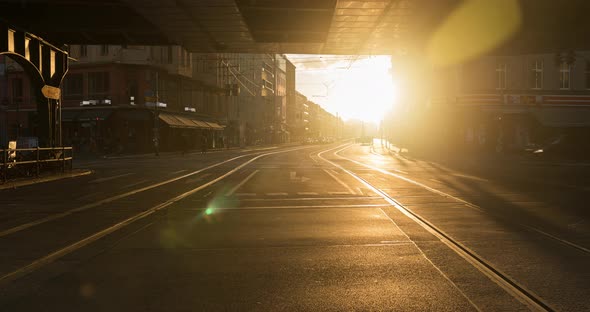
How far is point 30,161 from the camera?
1795 cm

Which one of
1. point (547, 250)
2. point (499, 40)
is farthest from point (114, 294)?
point (499, 40)

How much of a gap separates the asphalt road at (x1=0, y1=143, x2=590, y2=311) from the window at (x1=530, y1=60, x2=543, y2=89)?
37.5 meters

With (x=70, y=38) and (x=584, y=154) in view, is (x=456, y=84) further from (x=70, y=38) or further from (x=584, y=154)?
(x=70, y=38)

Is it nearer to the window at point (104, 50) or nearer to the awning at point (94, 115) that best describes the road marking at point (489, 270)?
the awning at point (94, 115)

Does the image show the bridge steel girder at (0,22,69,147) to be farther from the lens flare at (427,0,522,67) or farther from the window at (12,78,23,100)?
the window at (12,78,23,100)

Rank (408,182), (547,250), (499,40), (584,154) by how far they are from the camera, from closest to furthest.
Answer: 1. (547,250)
2. (408,182)
3. (499,40)
4. (584,154)

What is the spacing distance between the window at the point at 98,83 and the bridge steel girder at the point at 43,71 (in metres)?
27.6

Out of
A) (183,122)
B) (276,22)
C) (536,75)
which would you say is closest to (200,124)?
(183,122)

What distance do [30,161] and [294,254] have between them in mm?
14775

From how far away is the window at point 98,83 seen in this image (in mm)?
47969

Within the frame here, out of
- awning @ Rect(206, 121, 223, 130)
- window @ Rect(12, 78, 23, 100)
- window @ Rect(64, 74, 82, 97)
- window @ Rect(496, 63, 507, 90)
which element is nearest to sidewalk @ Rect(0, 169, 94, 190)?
window @ Rect(64, 74, 82, 97)

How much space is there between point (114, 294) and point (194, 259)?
1.49 meters

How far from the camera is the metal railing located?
55.0 feet

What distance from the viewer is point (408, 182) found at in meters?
17.6
